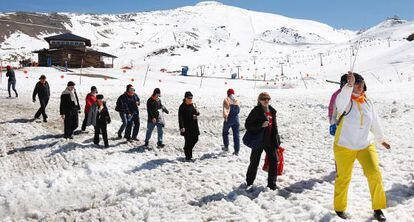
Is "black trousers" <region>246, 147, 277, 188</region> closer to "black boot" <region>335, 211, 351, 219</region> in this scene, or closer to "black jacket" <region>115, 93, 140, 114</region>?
"black boot" <region>335, 211, 351, 219</region>

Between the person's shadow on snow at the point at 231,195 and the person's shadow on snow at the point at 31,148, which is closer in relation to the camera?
the person's shadow on snow at the point at 231,195

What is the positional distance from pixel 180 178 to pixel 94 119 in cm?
496

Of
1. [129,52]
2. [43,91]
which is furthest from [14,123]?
[129,52]

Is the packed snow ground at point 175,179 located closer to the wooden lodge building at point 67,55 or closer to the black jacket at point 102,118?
the black jacket at point 102,118

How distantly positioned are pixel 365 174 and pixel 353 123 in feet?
2.61

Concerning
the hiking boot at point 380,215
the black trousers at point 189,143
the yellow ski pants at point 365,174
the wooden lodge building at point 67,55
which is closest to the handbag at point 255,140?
the yellow ski pants at point 365,174

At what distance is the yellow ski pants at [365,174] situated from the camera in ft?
18.9

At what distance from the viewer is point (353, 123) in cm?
591

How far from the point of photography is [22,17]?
182m

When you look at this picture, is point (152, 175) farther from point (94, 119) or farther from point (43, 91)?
point (43, 91)

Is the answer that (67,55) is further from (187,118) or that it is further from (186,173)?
(186,173)

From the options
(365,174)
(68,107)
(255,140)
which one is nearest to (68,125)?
(68,107)

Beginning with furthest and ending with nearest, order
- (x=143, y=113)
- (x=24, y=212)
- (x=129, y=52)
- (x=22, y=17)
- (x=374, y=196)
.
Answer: (x=22, y=17) → (x=129, y=52) → (x=143, y=113) → (x=24, y=212) → (x=374, y=196)

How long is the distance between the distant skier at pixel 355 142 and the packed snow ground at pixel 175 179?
0.48 m
